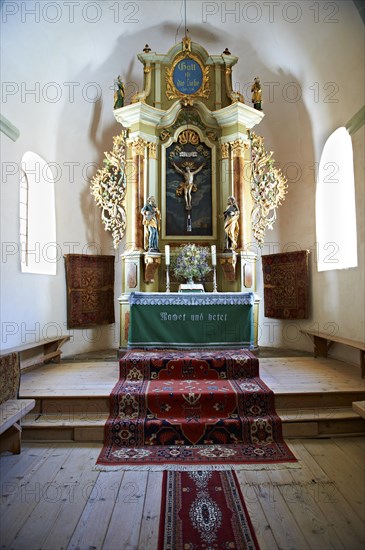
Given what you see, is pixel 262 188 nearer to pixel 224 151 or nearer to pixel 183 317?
pixel 224 151

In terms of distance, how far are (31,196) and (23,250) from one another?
0.98 meters

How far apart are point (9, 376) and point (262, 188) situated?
17.1ft

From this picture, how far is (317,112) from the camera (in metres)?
6.77

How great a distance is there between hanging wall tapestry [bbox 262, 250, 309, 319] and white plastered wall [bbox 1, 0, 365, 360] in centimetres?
19

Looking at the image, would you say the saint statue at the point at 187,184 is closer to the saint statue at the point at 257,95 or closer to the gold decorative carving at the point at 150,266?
the gold decorative carving at the point at 150,266

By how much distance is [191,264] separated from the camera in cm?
657

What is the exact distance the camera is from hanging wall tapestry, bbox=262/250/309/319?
704 centimetres

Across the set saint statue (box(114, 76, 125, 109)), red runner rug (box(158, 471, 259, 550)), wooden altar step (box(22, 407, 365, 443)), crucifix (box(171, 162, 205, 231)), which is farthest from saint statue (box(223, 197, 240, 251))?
red runner rug (box(158, 471, 259, 550))

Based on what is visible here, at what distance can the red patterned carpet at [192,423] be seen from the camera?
141 inches

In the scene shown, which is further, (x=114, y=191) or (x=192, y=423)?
(x=114, y=191)

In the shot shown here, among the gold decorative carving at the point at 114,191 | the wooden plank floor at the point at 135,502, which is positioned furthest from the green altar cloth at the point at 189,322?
the wooden plank floor at the point at 135,502

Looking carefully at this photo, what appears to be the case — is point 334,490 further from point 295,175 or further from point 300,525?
point 295,175

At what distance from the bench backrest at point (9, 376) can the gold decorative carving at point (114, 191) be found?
137 inches

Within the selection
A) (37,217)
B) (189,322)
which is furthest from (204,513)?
(37,217)
